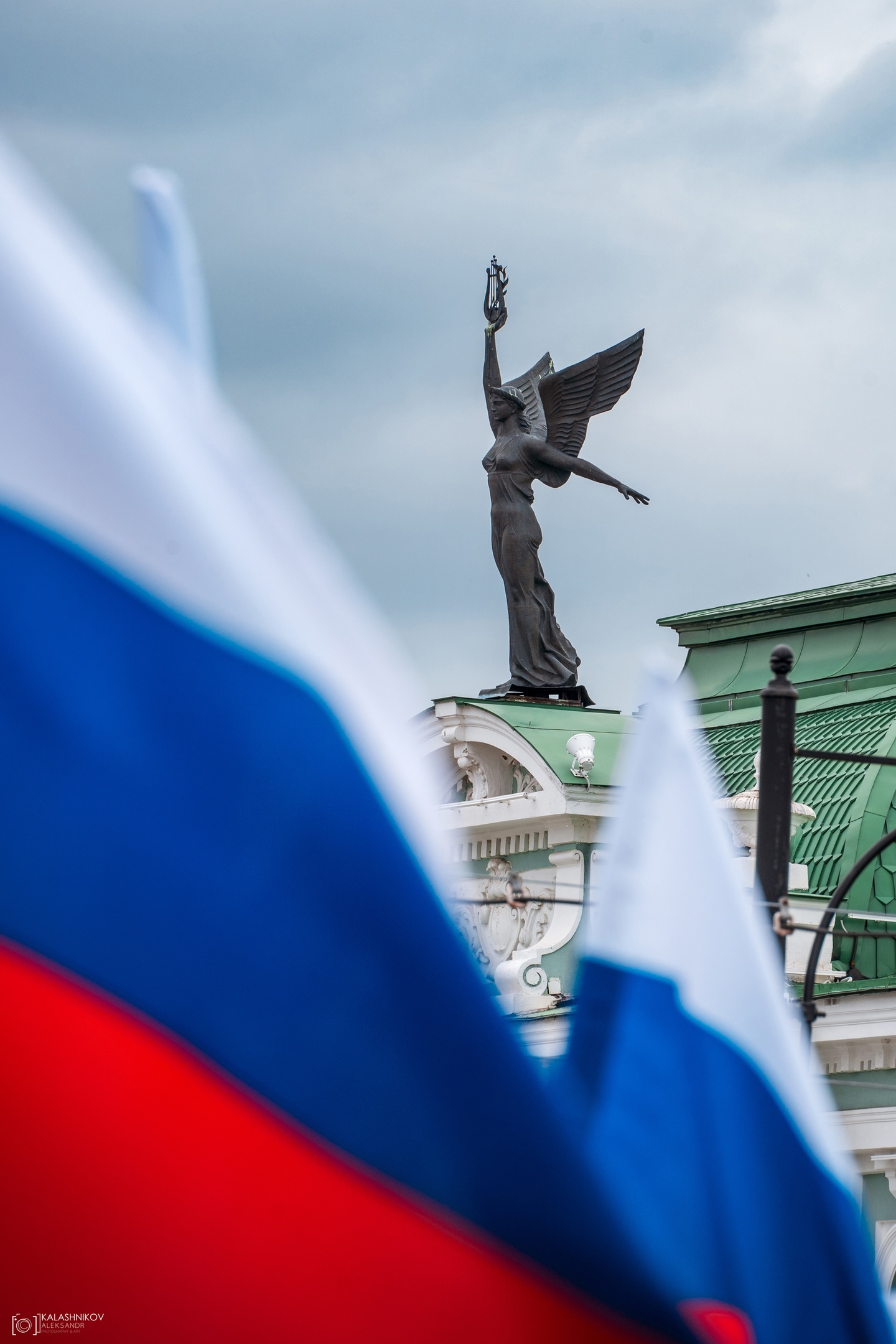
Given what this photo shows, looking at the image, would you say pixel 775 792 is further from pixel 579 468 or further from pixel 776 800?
pixel 579 468

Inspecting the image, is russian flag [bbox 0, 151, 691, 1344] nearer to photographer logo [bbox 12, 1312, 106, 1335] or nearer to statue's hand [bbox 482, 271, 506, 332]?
photographer logo [bbox 12, 1312, 106, 1335]

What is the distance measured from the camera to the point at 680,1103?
4.18 meters

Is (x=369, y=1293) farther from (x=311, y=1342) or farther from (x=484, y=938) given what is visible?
(x=484, y=938)

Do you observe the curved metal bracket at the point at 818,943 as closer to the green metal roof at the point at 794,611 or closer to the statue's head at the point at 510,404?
the green metal roof at the point at 794,611

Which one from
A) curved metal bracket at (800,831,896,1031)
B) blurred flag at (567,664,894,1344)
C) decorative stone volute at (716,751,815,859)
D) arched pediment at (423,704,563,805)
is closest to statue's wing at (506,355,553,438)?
arched pediment at (423,704,563,805)

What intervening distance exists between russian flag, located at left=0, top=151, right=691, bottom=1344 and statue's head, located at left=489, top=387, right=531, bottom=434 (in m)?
19.9

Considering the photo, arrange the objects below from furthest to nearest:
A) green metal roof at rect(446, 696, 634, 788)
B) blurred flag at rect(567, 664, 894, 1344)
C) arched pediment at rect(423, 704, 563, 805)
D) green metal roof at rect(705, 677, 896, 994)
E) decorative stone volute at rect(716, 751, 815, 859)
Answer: arched pediment at rect(423, 704, 563, 805) < green metal roof at rect(446, 696, 634, 788) < green metal roof at rect(705, 677, 896, 994) < decorative stone volute at rect(716, 751, 815, 859) < blurred flag at rect(567, 664, 894, 1344)

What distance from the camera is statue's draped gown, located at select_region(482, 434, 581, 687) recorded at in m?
23.1

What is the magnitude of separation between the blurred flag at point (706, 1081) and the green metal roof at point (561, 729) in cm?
1520

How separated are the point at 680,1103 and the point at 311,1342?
938 mm

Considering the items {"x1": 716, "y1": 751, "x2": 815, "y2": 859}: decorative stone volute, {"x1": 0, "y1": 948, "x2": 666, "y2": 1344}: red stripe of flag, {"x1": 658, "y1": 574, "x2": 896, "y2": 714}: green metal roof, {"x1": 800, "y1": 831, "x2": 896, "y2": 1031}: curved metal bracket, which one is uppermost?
{"x1": 658, "y1": 574, "x2": 896, "y2": 714}: green metal roof

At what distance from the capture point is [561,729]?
20641mm

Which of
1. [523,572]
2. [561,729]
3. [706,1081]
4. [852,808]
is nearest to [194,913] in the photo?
[706,1081]

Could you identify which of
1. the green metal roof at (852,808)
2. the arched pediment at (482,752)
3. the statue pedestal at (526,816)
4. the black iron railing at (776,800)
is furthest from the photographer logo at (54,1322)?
the arched pediment at (482,752)
